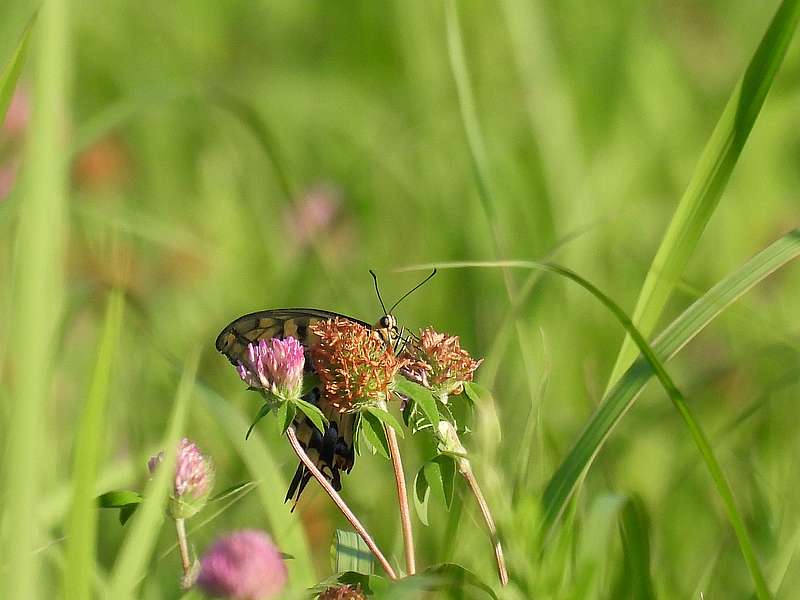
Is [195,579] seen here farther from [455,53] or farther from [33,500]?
[455,53]

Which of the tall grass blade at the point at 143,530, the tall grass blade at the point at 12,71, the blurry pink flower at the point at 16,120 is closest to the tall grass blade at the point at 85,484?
the tall grass blade at the point at 143,530

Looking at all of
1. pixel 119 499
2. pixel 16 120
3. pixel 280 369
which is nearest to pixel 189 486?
pixel 119 499

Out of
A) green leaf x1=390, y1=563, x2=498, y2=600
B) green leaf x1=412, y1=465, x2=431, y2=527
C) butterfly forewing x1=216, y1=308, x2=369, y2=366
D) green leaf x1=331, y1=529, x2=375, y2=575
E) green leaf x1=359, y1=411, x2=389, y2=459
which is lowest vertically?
green leaf x1=390, y1=563, x2=498, y2=600

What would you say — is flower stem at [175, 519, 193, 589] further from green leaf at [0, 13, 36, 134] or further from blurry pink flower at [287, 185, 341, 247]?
blurry pink flower at [287, 185, 341, 247]

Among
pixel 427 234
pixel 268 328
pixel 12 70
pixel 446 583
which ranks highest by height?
pixel 427 234

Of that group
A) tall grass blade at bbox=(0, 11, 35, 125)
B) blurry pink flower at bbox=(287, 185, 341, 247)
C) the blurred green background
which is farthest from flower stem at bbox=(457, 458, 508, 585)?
blurry pink flower at bbox=(287, 185, 341, 247)

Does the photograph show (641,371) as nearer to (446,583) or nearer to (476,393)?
(476,393)
